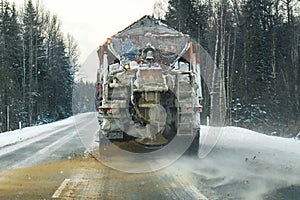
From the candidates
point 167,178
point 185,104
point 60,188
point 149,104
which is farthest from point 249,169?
point 60,188

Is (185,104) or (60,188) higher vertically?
(185,104)

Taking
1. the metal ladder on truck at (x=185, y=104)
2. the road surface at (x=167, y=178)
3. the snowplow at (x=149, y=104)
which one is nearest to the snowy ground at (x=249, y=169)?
the road surface at (x=167, y=178)

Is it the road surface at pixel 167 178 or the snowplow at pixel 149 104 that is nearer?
the road surface at pixel 167 178

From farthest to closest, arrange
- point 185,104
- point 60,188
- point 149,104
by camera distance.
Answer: point 185,104 → point 149,104 → point 60,188

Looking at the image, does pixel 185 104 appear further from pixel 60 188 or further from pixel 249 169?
pixel 60 188

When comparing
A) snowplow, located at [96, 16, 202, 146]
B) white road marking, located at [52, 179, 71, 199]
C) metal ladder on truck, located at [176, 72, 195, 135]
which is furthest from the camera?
metal ladder on truck, located at [176, 72, 195, 135]

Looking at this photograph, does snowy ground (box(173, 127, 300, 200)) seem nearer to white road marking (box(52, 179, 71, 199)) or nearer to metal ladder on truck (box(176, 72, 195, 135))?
metal ladder on truck (box(176, 72, 195, 135))

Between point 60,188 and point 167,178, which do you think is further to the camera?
point 167,178

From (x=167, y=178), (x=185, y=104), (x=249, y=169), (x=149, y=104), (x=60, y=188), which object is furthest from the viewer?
(x=185, y=104)

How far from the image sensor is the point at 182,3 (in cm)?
3953

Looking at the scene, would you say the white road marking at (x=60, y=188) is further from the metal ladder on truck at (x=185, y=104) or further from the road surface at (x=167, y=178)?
the metal ladder on truck at (x=185, y=104)

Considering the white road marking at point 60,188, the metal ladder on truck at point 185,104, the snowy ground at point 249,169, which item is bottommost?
the white road marking at point 60,188

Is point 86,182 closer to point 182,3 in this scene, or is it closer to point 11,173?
point 11,173

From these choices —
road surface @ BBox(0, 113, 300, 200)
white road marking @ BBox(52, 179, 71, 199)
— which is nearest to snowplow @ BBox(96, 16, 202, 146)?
road surface @ BBox(0, 113, 300, 200)
